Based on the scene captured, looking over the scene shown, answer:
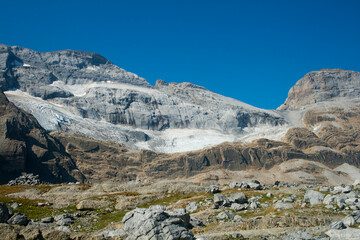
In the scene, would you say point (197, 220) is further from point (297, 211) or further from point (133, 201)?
point (133, 201)

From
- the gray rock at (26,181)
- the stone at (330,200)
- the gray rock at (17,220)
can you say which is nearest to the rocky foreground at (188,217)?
the gray rock at (17,220)

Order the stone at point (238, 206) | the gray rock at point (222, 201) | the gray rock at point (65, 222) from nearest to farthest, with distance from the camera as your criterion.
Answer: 1. the gray rock at point (65, 222)
2. the stone at point (238, 206)
3. the gray rock at point (222, 201)

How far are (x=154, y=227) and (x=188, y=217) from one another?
30.0ft

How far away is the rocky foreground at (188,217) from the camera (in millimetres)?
22609

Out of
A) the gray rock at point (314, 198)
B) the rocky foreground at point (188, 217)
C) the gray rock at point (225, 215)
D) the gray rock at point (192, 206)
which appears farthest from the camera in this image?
the gray rock at point (192, 206)

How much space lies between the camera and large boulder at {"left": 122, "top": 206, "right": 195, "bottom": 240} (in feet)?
72.1

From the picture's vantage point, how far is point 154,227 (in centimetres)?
2280

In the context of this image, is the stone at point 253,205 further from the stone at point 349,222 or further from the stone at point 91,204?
the stone at point 91,204

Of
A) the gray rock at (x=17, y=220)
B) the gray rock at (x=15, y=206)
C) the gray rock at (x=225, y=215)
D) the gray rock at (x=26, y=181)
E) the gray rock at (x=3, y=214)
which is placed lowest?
the gray rock at (x=26, y=181)

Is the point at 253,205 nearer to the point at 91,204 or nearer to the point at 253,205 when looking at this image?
the point at 253,205

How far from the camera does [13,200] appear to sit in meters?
47.1

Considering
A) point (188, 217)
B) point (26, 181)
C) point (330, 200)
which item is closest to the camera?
point (188, 217)

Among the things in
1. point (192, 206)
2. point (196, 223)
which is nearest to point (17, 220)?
point (196, 223)

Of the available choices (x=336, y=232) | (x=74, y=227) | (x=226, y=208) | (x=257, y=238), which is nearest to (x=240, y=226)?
(x=257, y=238)
